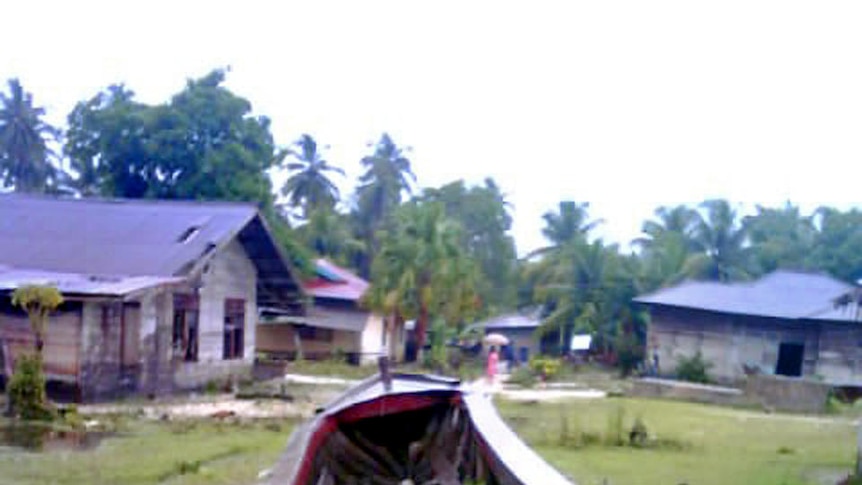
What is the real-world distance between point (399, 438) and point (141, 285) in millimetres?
13053

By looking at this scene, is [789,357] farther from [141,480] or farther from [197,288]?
[141,480]

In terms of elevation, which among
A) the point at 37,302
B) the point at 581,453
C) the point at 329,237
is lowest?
the point at 581,453

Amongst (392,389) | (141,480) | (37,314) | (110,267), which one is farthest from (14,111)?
(392,389)

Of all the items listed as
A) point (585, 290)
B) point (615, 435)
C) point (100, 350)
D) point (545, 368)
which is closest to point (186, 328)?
point (100, 350)

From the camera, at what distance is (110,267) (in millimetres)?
25812

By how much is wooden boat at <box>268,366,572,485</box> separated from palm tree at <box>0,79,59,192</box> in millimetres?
45487

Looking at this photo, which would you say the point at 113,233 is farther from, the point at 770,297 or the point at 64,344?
the point at 770,297

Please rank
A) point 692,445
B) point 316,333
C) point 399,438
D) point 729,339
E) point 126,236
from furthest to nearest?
1. point 316,333
2. point 729,339
3. point 126,236
4. point 692,445
5. point 399,438

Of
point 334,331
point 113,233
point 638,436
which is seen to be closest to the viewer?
point 638,436

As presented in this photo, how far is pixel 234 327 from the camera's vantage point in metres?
Result: 28.9

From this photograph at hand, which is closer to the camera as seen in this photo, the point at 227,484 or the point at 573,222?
the point at 227,484

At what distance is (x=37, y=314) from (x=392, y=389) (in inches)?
490

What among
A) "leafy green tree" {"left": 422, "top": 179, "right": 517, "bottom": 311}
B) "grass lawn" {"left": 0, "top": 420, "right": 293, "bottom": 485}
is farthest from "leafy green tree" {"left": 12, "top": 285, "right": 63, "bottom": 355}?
"leafy green tree" {"left": 422, "top": 179, "right": 517, "bottom": 311}

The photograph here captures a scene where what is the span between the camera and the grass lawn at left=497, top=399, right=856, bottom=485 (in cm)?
1468
